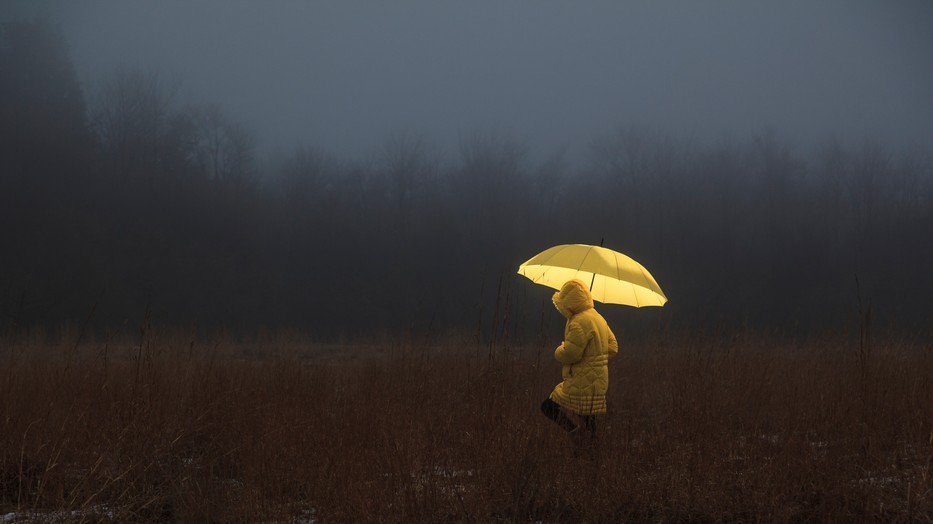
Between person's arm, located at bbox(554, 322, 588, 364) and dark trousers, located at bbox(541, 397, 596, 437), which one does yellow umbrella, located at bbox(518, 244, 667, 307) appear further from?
dark trousers, located at bbox(541, 397, 596, 437)

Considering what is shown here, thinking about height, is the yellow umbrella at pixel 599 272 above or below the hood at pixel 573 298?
above

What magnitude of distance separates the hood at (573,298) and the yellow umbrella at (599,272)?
0.38 m

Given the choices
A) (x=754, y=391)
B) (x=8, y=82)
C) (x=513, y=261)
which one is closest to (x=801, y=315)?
(x=513, y=261)

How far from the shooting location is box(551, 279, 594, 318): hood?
437 centimetres

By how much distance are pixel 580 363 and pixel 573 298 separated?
1.55ft

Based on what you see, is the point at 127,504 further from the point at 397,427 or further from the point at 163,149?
the point at 163,149

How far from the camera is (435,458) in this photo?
3.56 m

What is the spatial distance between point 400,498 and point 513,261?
33037 mm

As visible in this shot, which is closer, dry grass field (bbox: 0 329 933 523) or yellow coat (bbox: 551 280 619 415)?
dry grass field (bbox: 0 329 933 523)

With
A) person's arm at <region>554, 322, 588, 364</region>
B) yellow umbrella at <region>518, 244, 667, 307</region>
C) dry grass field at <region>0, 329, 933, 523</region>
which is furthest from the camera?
yellow umbrella at <region>518, 244, 667, 307</region>

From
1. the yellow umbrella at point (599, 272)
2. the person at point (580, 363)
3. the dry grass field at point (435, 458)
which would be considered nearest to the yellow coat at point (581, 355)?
the person at point (580, 363)

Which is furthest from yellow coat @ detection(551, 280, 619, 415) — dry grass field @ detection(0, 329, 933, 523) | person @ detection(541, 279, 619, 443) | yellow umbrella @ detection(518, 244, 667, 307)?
yellow umbrella @ detection(518, 244, 667, 307)

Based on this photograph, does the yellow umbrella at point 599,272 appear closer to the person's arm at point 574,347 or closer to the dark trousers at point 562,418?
the person's arm at point 574,347

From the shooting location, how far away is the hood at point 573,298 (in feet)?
14.3
